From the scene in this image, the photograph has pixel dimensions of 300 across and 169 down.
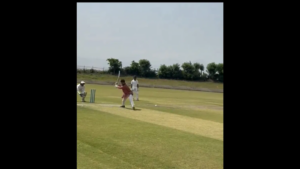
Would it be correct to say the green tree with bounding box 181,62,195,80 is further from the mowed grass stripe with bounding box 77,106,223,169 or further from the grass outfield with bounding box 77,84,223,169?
the mowed grass stripe with bounding box 77,106,223,169

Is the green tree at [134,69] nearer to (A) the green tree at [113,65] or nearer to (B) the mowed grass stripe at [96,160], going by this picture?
(A) the green tree at [113,65]

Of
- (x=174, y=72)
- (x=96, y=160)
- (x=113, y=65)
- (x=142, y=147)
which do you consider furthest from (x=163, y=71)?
(x=96, y=160)

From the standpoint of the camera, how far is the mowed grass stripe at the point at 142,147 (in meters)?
6.17

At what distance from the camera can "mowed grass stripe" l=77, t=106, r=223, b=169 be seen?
6.17 meters

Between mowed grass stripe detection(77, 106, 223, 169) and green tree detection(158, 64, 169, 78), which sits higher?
green tree detection(158, 64, 169, 78)

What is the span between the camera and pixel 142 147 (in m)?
7.49

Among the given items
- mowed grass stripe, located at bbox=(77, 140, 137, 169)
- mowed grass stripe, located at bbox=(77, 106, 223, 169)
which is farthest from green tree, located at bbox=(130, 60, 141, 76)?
mowed grass stripe, located at bbox=(77, 140, 137, 169)

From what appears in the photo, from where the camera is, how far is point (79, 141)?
779 cm

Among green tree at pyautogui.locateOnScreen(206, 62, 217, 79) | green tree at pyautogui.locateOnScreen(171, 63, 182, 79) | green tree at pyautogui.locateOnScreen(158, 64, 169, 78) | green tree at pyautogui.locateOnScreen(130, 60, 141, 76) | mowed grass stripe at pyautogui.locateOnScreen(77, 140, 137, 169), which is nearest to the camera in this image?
mowed grass stripe at pyautogui.locateOnScreen(77, 140, 137, 169)

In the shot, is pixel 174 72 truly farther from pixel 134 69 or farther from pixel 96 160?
pixel 96 160
